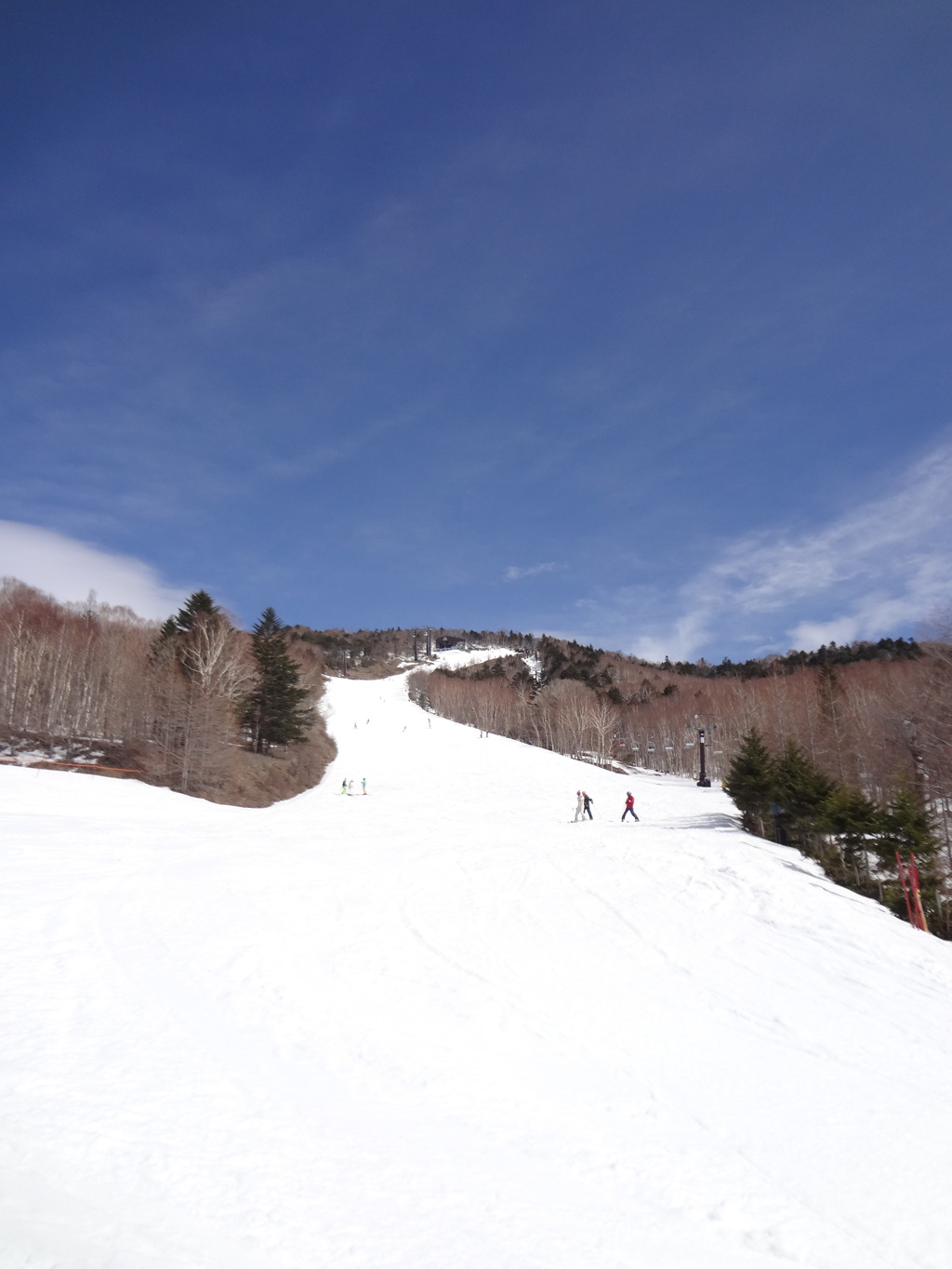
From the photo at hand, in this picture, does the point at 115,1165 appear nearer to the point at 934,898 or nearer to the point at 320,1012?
the point at 320,1012

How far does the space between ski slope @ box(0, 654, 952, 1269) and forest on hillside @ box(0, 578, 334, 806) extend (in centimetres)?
1609

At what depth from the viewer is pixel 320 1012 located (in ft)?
25.3

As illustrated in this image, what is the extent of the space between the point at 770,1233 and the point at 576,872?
1165cm

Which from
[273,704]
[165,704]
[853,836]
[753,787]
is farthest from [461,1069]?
[273,704]

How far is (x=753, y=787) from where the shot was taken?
21797 millimetres

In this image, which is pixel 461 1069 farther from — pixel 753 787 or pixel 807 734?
pixel 807 734

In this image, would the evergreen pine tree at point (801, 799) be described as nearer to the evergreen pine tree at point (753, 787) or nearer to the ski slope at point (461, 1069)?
the evergreen pine tree at point (753, 787)

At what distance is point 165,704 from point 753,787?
27.8 m

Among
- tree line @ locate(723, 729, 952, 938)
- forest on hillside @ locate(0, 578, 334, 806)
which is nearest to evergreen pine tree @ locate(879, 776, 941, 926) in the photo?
tree line @ locate(723, 729, 952, 938)

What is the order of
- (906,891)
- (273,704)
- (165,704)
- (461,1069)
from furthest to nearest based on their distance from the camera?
(273,704) → (165,704) → (906,891) → (461,1069)

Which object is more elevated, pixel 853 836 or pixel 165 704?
pixel 165 704

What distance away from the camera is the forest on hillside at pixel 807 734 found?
57.5 feet

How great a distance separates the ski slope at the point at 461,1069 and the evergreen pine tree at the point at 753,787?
5.62 metres

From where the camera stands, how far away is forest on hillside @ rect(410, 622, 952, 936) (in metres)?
17.5
